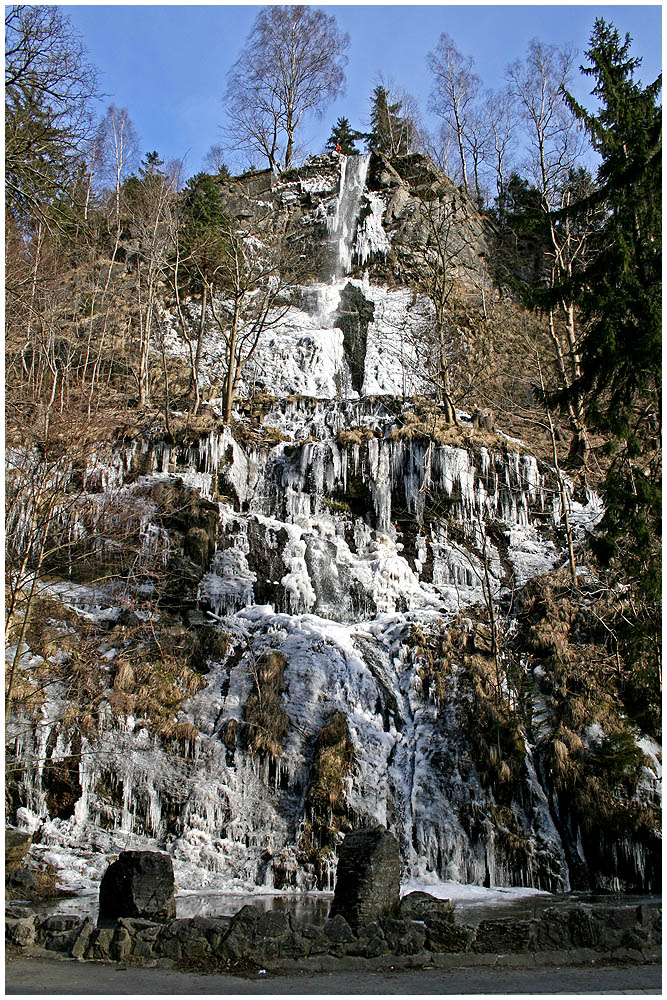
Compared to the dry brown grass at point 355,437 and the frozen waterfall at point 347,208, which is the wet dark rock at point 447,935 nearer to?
the dry brown grass at point 355,437

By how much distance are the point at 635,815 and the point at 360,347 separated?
21818 mm

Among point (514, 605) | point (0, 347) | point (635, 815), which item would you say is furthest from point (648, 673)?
point (0, 347)

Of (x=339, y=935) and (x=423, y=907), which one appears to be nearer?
(x=339, y=935)

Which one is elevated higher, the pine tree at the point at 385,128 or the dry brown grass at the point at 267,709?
the pine tree at the point at 385,128

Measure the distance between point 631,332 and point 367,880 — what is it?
27.3ft

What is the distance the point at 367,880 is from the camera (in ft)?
27.3

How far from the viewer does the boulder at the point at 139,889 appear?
8531 mm

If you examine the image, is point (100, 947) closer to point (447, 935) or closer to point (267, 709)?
point (447, 935)

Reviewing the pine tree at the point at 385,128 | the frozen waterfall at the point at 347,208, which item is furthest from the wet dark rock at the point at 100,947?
the pine tree at the point at 385,128

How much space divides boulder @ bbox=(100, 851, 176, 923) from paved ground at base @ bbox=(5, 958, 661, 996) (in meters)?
1.47

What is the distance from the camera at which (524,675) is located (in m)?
15.0

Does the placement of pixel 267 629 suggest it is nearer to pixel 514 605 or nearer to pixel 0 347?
pixel 514 605

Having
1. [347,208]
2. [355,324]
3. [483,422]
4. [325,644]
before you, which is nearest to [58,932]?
[325,644]

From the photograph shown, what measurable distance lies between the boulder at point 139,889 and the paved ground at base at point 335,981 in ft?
4.83
